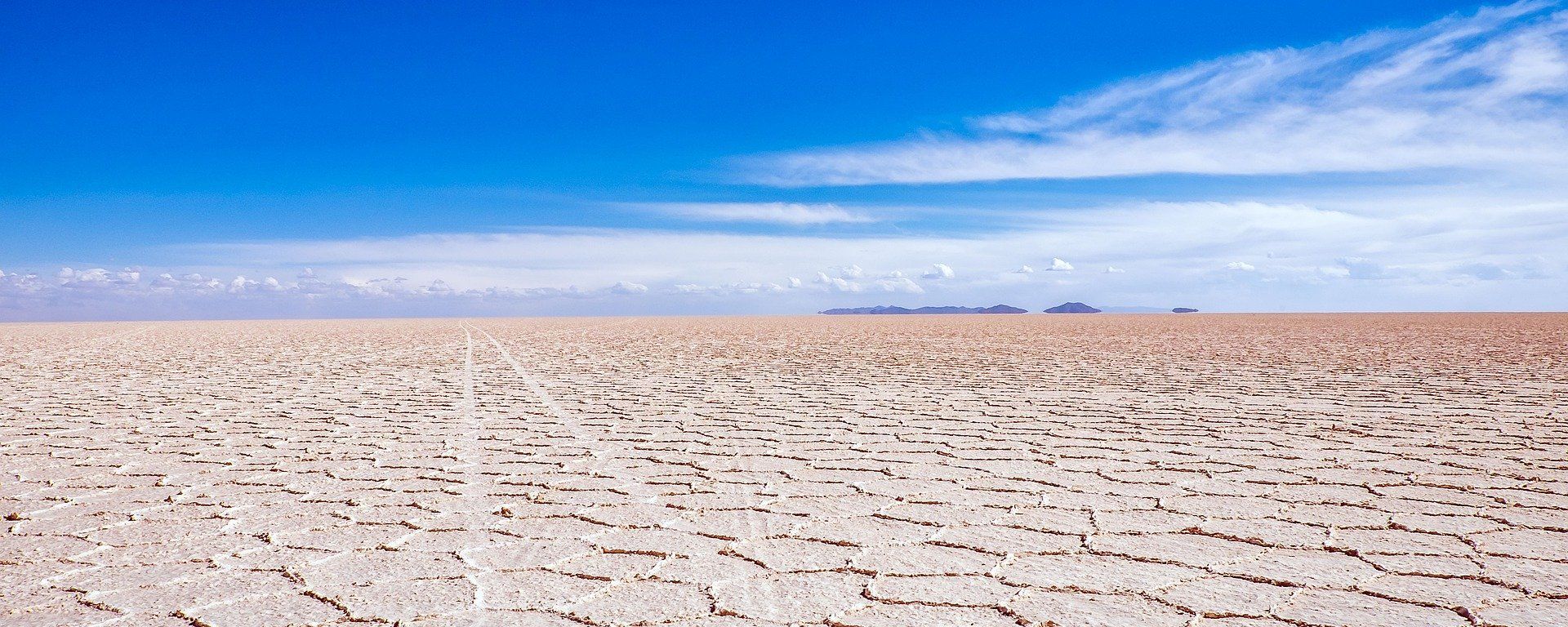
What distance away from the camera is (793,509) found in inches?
132

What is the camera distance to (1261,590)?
242 cm

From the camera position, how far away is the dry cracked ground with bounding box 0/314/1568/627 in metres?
2.37

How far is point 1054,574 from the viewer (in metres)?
2.56

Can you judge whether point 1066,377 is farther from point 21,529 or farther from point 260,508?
point 21,529

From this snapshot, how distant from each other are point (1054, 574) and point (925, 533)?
524mm

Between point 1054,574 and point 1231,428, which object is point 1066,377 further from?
point 1054,574

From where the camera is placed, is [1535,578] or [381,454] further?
[381,454]

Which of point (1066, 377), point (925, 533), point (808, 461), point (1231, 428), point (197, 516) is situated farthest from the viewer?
point (1066, 377)

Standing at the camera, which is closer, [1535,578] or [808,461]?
[1535,578]

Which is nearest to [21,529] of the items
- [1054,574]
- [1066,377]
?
[1054,574]

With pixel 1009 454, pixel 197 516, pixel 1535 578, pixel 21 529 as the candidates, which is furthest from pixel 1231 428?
pixel 21 529

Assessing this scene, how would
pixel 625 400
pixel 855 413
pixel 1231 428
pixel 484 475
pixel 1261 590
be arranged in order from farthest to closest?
pixel 625 400 → pixel 855 413 → pixel 1231 428 → pixel 484 475 → pixel 1261 590

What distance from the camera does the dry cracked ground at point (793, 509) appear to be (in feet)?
7.77

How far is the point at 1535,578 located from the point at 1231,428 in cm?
285
